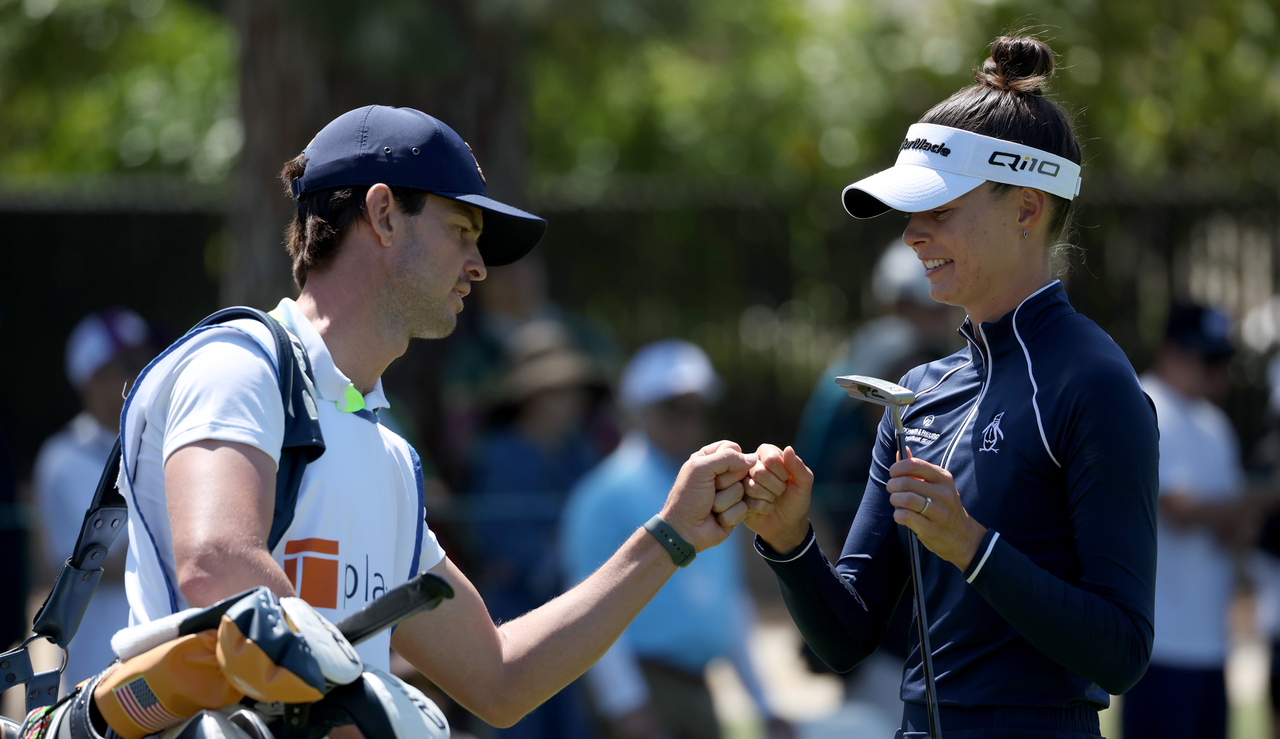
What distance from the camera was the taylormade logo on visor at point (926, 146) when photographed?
250 cm

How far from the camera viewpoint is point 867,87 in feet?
47.2

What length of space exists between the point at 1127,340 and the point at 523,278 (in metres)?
5.67

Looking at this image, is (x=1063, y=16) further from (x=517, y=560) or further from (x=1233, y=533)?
(x=517, y=560)

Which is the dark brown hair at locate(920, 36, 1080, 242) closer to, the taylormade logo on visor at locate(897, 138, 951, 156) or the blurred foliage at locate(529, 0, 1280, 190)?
the taylormade logo on visor at locate(897, 138, 951, 156)

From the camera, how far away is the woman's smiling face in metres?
2.48

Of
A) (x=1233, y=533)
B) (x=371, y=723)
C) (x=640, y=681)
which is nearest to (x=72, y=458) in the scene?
(x=640, y=681)

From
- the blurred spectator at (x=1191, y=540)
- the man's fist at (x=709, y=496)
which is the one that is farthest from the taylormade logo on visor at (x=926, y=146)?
Answer: the blurred spectator at (x=1191, y=540)

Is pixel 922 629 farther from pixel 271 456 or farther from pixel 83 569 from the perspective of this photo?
pixel 83 569

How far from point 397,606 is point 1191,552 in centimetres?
490

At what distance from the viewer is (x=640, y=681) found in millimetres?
5535

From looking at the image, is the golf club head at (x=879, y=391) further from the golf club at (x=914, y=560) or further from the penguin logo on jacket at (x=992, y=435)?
the penguin logo on jacket at (x=992, y=435)

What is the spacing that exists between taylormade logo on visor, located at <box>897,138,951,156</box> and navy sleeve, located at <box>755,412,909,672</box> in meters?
0.56

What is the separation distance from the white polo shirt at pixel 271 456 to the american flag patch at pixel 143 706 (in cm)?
19

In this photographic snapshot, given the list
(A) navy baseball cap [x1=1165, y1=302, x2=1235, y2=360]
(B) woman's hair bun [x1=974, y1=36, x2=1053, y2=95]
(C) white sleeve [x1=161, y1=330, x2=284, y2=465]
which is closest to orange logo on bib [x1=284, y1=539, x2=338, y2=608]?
(C) white sleeve [x1=161, y1=330, x2=284, y2=465]
